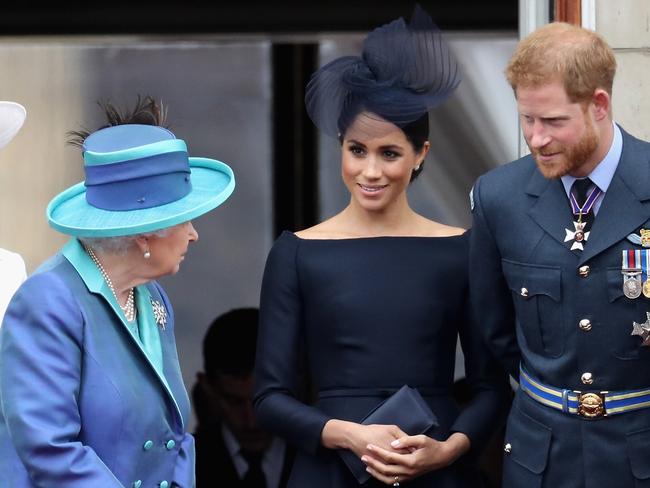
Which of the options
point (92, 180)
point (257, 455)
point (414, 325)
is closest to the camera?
point (92, 180)

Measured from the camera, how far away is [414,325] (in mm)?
3910

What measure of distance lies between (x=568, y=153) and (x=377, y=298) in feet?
2.65

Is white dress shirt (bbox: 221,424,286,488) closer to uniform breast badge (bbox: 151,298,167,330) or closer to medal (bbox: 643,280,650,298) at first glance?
uniform breast badge (bbox: 151,298,167,330)

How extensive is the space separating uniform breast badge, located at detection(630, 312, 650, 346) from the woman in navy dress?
0.62 metres

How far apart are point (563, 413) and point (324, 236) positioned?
91 cm

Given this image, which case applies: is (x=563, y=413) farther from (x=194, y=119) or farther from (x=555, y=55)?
(x=194, y=119)

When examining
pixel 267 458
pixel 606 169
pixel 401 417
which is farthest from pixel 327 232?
pixel 267 458

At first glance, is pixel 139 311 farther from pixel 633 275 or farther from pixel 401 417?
pixel 633 275

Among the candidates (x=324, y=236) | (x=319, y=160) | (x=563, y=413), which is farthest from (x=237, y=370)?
(x=563, y=413)

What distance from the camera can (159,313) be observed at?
3.45 m

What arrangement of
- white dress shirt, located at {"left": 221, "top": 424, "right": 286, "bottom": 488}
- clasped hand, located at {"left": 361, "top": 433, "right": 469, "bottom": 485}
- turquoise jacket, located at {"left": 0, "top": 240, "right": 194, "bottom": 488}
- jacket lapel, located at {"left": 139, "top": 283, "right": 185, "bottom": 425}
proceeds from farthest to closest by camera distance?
1. white dress shirt, located at {"left": 221, "top": 424, "right": 286, "bottom": 488}
2. clasped hand, located at {"left": 361, "top": 433, "right": 469, "bottom": 485}
3. jacket lapel, located at {"left": 139, "top": 283, "right": 185, "bottom": 425}
4. turquoise jacket, located at {"left": 0, "top": 240, "right": 194, "bottom": 488}

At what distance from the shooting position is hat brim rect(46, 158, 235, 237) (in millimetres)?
3195

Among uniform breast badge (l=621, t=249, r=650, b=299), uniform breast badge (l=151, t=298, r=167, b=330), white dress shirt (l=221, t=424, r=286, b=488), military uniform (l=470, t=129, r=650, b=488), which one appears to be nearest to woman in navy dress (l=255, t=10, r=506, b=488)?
military uniform (l=470, t=129, r=650, b=488)

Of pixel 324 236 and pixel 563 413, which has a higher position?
pixel 324 236
